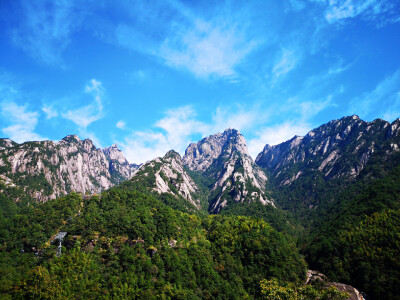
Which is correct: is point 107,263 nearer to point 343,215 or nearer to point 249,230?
point 249,230

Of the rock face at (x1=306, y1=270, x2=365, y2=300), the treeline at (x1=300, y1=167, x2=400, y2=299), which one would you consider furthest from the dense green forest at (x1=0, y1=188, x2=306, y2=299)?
the treeline at (x1=300, y1=167, x2=400, y2=299)

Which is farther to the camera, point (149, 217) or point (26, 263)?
point (149, 217)

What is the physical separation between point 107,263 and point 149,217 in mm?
32244

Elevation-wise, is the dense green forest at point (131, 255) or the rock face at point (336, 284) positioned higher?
the dense green forest at point (131, 255)

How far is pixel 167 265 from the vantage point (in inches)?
3733

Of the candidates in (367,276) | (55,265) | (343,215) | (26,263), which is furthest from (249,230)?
(26,263)

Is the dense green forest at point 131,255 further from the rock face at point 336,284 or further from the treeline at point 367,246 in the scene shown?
the treeline at point 367,246

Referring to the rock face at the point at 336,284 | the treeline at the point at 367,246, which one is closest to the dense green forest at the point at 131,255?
the rock face at the point at 336,284

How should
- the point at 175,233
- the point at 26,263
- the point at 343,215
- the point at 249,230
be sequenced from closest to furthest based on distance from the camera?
the point at 26,263, the point at 175,233, the point at 249,230, the point at 343,215

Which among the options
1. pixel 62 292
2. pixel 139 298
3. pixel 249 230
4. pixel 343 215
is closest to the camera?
pixel 62 292

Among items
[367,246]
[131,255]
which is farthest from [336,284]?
[131,255]

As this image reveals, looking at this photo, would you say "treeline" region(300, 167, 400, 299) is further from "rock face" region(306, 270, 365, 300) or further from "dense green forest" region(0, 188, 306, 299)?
"dense green forest" region(0, 188, 306, 299)

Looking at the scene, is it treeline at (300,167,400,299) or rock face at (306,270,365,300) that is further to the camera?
treeline at (300,167,400,299)

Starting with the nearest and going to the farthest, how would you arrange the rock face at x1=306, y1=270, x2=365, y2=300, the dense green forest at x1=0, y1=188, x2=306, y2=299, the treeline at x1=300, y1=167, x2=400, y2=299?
the dense green forest at x1=0, y1=188, x2=306, y2=299 → the rock face at x1=306, y1=270, x2=365, y2=300 → the treeline at x1=300, y1=167, x2=400, y2=299
